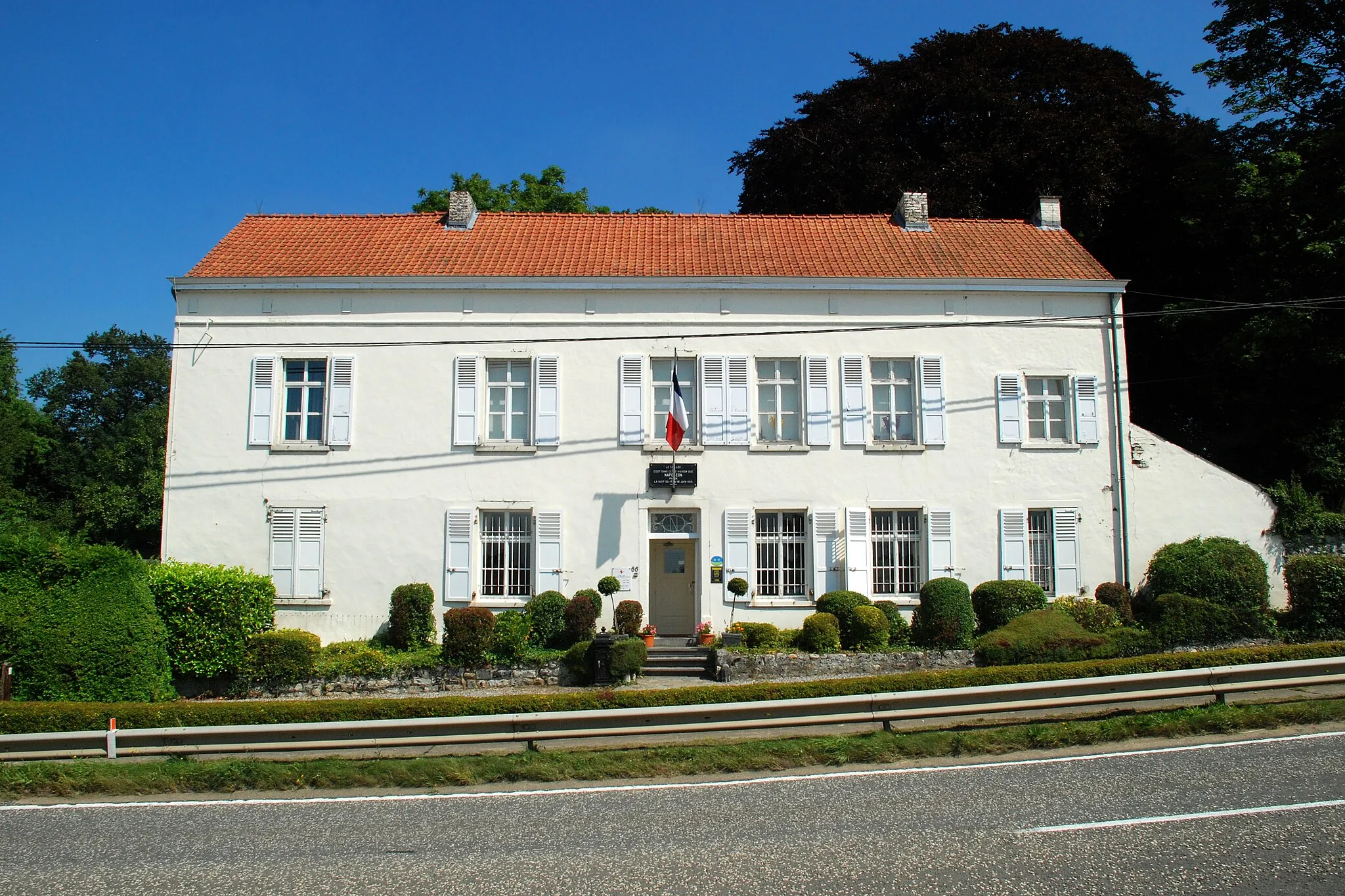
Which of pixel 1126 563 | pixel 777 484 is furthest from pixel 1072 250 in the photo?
pixel 777 484

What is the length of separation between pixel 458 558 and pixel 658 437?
454 centimetres

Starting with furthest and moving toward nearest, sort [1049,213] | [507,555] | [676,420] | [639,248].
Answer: [1049,213], [639,248], [507,555], [676,420]

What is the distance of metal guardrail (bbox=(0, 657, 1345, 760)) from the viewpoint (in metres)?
9.88

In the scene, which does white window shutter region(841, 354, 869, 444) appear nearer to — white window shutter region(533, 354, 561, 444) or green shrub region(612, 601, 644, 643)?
green shrub region(612, 601, 644, 643)

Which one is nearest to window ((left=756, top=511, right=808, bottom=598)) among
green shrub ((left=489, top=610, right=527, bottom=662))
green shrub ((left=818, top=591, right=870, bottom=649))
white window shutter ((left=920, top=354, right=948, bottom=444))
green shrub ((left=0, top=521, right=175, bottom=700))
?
green shrub ((left=818, top=591, right=870, bottom=649))

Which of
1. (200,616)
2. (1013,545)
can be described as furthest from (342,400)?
(1013,545)

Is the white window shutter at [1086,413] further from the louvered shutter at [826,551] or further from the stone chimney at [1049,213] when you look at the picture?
the louvered shutter at [826,551]

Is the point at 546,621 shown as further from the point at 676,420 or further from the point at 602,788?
the point at 602,788

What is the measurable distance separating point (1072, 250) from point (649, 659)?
12.7 meters

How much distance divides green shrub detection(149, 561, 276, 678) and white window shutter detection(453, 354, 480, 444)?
4852 mm

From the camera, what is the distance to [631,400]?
18438mm

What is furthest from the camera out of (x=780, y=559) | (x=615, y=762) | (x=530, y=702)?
(x=780, y=559)

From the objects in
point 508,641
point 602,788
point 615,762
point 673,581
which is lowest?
point 602,788

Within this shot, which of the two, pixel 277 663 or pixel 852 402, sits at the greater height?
pixel 852 402
